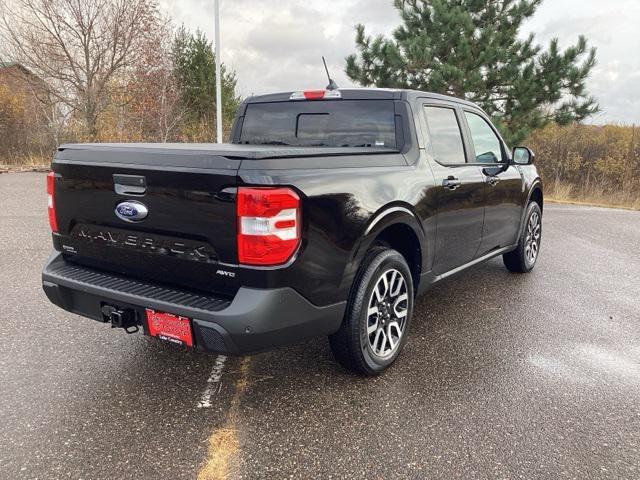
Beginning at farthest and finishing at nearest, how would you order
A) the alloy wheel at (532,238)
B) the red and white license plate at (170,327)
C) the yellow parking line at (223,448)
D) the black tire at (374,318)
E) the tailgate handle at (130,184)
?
1. the alloy wheel at (532,238)
2. the black tire at (374,318)
3. the tailgate handle at (130,184)
4. the red and white license plate at (170,327)
5. the yellow parking line at (223,448)

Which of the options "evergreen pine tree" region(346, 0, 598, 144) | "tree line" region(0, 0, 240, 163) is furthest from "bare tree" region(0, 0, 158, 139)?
"evergreen pine tree" region(346, 0, 598, 144)

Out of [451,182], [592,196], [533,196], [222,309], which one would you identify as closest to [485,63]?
[592,196]

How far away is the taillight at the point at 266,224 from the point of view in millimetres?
2238

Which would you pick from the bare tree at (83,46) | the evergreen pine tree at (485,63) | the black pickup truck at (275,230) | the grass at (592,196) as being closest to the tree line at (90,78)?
the bare tree at (83,46)

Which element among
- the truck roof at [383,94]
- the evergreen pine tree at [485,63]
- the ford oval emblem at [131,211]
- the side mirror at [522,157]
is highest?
the evergreen pine tree at [485,63]

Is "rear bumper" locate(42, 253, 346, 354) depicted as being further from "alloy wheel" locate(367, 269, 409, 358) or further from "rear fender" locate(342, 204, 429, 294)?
"alloy wheel" locate(367, 269, 409, 358)

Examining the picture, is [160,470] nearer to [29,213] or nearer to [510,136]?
[29,213]

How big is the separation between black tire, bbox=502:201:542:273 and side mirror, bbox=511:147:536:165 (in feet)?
2.46

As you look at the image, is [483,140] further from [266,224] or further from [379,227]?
[266,224]

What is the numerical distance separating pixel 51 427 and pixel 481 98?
1475 cm

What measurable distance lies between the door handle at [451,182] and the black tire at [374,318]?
77cm

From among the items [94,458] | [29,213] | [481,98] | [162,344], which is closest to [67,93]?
[29,213]

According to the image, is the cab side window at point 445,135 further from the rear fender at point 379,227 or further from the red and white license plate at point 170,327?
the red and white license plate at point 170,327

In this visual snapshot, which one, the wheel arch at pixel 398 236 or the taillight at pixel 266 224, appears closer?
the taillight at pixel 266 224
